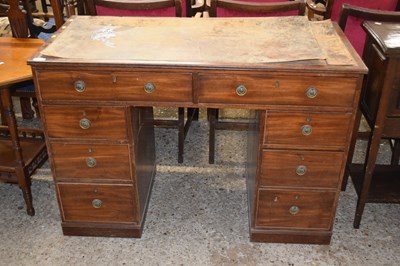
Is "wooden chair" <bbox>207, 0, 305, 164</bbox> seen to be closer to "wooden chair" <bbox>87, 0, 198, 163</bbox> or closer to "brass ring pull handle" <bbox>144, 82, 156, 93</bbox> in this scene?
"wooden chair" <bbox>87, 0, 198, 163</bbox>

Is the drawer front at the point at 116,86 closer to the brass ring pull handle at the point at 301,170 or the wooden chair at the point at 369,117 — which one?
the brass ring pull handle at the point at 301,170

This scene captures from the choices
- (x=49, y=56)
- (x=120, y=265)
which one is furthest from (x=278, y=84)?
(x=120, y=265)

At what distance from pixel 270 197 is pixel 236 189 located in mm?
569

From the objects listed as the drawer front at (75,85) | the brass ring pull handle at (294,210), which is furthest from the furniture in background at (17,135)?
the brass ring pull handle at (294,210)

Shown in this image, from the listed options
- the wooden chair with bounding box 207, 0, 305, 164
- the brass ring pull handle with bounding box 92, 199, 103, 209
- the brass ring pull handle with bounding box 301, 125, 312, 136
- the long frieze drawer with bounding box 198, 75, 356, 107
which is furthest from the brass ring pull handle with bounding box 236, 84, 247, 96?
the brass ring pull handle with bounding box 92, 199, 103, 209

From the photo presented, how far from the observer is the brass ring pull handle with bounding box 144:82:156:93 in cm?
205

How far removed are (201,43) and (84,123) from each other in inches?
25.2

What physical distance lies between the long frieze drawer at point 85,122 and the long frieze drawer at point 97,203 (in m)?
0.29

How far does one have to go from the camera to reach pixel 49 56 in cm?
→ 205

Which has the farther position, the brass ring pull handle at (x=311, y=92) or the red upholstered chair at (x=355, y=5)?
the red upholstered chair at (x=355, y=5)

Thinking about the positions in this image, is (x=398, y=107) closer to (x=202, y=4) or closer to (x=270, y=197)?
(x=270, y=197)

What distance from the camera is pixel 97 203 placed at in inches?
94.7

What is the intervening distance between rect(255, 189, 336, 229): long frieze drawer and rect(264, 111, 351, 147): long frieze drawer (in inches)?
11.2

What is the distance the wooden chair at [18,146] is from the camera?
2438 mm
